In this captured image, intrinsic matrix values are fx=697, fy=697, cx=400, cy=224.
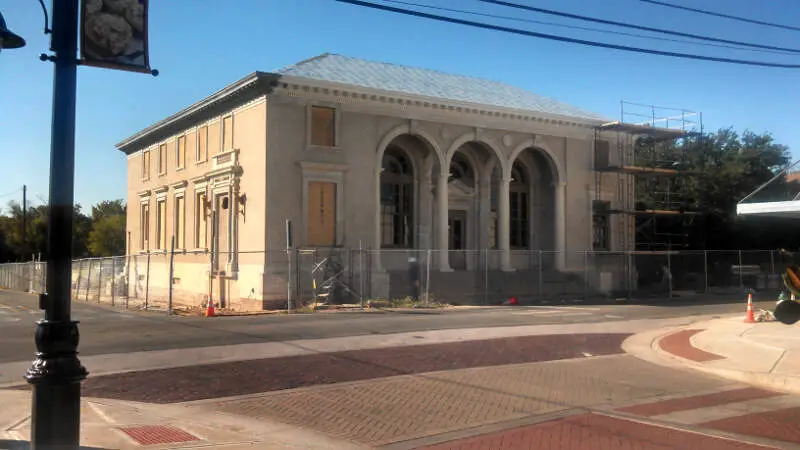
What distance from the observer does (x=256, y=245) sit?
28.4 m

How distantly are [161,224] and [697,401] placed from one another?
35.3 metres

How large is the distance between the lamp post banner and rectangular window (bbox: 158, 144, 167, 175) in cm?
3435

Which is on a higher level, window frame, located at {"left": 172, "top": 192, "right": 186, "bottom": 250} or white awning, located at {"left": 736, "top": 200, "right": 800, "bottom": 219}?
window frame, located at {"left": 172, "top": 192, "right": 186, "bottom": 250}

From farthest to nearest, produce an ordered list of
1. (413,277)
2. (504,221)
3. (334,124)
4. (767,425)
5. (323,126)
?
(504,221) → (413,277) → (334,124) → (323,126) → (767,425)

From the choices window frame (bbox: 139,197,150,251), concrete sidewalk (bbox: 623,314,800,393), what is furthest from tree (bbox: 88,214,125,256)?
concrete sidewalk (bbox: 623,314,800,393)

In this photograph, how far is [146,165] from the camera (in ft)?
140

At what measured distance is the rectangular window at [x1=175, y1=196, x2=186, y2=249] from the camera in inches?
→ 1432

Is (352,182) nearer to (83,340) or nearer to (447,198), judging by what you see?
(447,198)

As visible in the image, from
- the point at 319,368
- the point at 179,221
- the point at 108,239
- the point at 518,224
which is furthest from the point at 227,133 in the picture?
the point at 108,239

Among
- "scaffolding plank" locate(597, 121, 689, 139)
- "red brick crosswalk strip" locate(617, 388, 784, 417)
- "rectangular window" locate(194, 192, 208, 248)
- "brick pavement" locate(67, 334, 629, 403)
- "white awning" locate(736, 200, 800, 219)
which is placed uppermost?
"scaffolding plank" locate(597, 121, 689, 139)

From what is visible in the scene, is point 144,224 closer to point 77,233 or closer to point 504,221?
point 504,221

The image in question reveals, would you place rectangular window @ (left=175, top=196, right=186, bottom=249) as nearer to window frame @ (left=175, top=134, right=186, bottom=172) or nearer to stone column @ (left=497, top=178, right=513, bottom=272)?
window frame @ (left=175, top=134, right=186, bottom=172)

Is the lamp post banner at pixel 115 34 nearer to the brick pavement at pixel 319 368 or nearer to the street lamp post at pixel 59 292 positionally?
the street lamp post at pixel 59 292

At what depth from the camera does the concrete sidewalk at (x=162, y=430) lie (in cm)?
686
